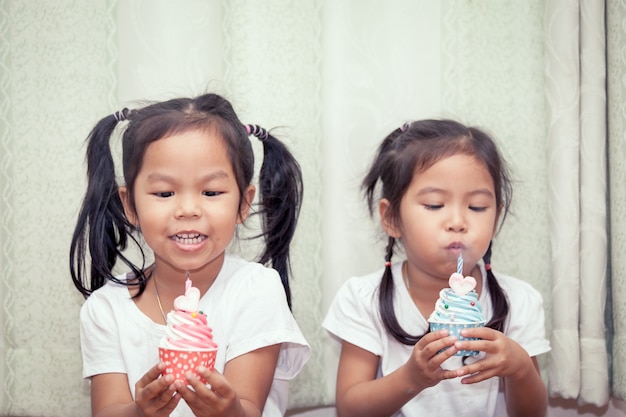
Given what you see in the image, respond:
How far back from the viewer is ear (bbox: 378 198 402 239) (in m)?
1.84

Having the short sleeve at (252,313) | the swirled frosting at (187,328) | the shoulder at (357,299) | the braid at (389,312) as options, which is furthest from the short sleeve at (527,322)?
the swirled frosting at (187,328)

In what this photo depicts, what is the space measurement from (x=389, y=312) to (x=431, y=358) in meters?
0.32

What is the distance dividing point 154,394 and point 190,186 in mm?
473

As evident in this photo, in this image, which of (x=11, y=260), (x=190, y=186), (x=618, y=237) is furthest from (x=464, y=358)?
(x=11, y=260)

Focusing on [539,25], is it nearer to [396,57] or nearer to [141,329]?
[396,57]

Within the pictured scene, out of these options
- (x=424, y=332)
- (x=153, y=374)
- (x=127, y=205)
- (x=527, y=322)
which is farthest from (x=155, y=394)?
(x=527, y=322)

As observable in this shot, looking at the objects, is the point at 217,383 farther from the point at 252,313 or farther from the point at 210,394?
the point at 252,313

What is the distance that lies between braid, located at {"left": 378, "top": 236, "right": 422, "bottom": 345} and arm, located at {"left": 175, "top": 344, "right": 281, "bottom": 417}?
0.94ft

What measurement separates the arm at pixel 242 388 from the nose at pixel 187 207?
362 mm

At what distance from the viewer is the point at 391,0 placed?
206 cm

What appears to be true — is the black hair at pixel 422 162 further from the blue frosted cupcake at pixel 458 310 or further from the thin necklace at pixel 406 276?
the blue frosted cupcake at pixel 458 310

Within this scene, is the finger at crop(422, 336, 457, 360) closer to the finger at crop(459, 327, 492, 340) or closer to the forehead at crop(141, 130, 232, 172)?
the finger at crop(459, 327, 492, 340)

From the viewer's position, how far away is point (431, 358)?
1.51 m

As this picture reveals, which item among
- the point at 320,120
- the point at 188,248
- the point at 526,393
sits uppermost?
the point at 320,120
